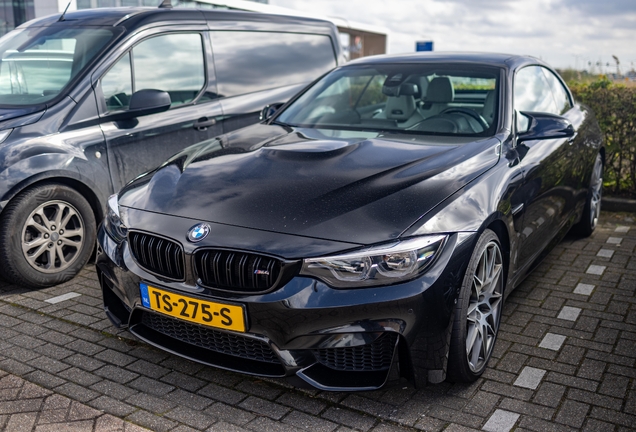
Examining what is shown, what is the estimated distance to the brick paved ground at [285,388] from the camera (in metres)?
2.91

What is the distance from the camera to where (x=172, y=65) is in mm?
5371

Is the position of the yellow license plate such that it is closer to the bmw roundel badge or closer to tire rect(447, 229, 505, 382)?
the bmw roundel badge

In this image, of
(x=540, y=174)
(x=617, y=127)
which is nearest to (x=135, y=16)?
(x=540, y=174)

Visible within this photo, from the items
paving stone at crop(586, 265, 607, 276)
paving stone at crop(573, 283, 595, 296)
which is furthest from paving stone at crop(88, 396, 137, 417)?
paving stone at crop(586, 265, 607, 276)

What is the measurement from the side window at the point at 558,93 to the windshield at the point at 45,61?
3.42 m

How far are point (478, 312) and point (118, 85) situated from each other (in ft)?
10.5

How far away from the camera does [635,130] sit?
7172 millimetres

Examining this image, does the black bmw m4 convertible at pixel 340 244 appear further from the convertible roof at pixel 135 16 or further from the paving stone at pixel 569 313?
the convertible roof at pixel 135 16

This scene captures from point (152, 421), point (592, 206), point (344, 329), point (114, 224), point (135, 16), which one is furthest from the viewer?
point (592, 206)

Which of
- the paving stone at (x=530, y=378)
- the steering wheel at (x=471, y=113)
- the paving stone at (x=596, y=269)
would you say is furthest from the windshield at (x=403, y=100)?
the paving stone at (x=596, y=269)

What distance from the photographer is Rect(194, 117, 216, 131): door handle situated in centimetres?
546

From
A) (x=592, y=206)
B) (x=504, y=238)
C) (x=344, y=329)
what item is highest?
(x=504, y=238)

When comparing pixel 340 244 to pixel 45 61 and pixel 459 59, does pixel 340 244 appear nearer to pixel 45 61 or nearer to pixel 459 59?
pixel 459 59

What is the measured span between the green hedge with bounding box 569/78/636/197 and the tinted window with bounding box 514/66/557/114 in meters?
2.50
